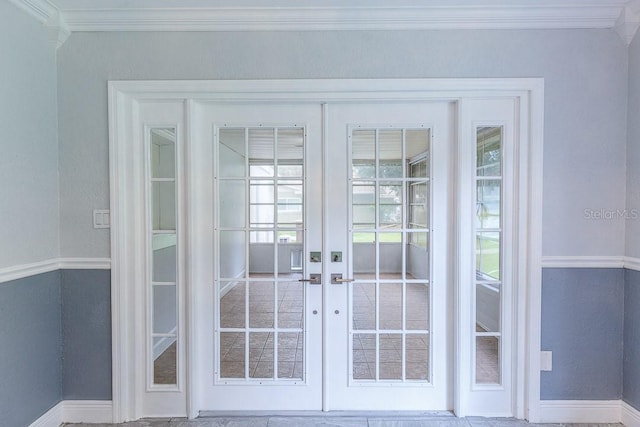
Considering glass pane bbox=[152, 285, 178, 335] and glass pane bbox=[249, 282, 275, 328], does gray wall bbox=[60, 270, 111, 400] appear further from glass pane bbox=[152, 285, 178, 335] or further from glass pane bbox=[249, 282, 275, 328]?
glass pane bbox=[249, 282, 275, 328]

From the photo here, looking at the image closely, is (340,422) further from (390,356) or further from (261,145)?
(261,145)

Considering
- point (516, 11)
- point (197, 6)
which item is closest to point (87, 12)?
point (197, 6)


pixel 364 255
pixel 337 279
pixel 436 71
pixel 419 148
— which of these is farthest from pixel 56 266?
pixel 436 71

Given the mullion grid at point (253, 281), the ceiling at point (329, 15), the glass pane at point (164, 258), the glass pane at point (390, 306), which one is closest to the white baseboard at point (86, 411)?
the mullion grid at point (253, 281)

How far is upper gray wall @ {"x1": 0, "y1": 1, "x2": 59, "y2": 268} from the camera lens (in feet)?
6.07

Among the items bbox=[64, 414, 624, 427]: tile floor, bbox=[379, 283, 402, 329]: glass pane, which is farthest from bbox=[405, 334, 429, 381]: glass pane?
bbox=[64, 414, 624, 427]: tile floor

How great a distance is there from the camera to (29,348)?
1993mm

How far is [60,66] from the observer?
218 cm

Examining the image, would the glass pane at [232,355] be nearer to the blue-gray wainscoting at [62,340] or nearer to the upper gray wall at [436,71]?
the blue-gray wainscoting at [62,340]

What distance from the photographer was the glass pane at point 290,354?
2.32 meters

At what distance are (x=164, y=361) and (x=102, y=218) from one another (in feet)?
3.25

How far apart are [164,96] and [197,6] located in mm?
562

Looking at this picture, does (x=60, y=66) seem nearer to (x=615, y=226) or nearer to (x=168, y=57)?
(x=168, y=57)

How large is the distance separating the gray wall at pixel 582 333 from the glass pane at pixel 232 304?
6.22 ft
